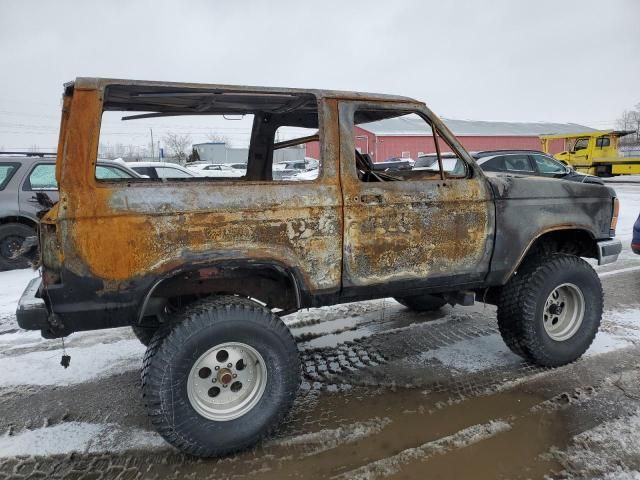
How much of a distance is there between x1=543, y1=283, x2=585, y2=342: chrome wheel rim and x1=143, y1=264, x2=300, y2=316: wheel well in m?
2.17

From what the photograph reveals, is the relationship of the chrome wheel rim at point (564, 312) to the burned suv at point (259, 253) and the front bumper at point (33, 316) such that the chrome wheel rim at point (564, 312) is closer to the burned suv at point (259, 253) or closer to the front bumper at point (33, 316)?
the burned suv at point (259, 253)

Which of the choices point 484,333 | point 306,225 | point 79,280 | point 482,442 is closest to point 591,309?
point 484,333

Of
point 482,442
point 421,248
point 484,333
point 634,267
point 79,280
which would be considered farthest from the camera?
A: point 634,267

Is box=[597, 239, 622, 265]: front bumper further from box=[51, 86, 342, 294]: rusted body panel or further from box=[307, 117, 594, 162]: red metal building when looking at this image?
box=[307, 117, 594, 162]: red metal building

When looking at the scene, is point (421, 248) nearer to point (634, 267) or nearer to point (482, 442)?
point (482, 442)

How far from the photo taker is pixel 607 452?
2.79 m

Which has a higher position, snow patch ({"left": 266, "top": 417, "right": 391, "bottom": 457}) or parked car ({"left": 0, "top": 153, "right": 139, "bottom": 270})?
parked car ({"left": 0, "top": 153, "right": 139, "bottom": 270})

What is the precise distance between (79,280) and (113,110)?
1.50 metres

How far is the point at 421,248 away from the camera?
328 centimetres

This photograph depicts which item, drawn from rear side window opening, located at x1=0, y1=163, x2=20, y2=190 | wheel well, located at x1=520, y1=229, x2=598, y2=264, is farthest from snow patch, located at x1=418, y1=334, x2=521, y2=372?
rear side window opening, located at x1=0, y1=163, x2=20, y2=190

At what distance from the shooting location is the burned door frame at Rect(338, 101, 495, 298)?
10.1ft

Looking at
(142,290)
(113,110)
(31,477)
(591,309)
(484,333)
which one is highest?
(113,110)

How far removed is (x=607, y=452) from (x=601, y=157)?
26.1 m

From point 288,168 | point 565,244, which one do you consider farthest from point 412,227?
point 565,244
